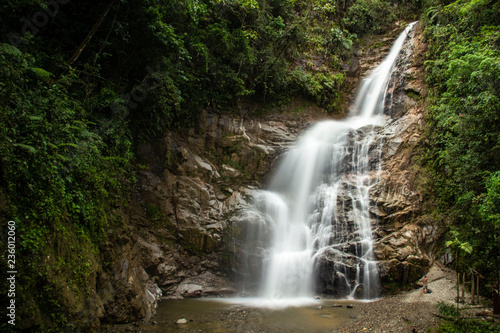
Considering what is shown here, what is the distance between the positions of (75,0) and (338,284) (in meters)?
13.1

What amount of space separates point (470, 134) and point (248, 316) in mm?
10869

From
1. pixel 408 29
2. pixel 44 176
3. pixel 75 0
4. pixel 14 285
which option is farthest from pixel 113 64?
pixel 408 29

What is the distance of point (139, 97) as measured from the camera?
412 inches

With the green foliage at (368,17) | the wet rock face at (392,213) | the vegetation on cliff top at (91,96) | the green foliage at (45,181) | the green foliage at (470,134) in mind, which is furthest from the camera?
the green foliage at (368,17)

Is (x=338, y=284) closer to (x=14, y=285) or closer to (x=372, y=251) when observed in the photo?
(x=372, y=251)

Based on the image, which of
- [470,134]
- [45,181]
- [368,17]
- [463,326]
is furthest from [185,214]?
[368,17]

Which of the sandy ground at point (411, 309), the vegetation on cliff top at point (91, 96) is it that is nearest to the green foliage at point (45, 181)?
the vegetation on cliff top at point (91, 96)

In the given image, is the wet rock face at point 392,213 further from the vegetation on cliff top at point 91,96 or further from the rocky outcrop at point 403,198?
the vegetation on cliff top at point 91,96

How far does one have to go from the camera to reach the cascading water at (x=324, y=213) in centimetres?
1054

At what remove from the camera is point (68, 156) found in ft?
18.9

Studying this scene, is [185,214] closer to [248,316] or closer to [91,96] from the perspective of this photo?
[248,316]

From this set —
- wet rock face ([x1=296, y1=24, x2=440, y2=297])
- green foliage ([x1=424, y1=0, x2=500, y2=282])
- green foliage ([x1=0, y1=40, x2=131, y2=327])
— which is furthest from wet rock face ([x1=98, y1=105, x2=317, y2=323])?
green foliage ([x1=424, y1=0, x2=500, y2=282])

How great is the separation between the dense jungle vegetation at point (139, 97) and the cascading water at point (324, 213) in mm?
3033

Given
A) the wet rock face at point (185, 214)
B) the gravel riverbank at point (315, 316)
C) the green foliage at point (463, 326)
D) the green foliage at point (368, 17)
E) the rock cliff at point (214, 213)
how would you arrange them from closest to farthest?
the green foliage at point (463, 326)
the gravel riverbank at point (315, 316)
the wet rock face at point (185, 214)
the rock cliff at point (214, 213)
the green foliage at point (368, 17)
